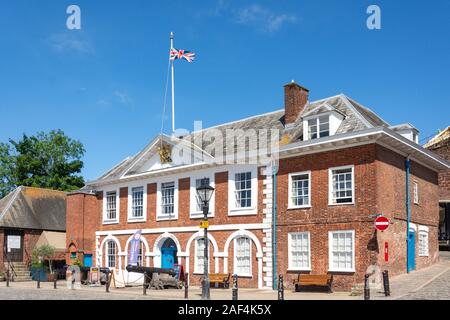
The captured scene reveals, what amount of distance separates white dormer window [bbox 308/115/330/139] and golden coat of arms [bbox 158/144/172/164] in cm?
926

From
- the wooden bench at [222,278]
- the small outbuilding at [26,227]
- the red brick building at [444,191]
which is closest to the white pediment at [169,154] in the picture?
the wooden bench at [222,278]

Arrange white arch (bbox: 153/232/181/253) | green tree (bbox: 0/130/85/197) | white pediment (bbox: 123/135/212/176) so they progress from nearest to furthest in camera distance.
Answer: white pediment (bbox: 123/135/212/176) → white arch (bbox: 153/232/181/253) → green tree (bbox: 0/130/85/197)

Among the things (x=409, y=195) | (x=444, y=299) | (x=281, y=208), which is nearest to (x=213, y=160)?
(x=281, y=208)

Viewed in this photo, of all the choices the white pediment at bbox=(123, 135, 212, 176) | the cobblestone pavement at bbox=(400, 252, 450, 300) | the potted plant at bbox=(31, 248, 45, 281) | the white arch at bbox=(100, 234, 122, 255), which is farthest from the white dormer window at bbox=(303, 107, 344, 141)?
the potted plant at bbox=(31, 248, 45, 281)

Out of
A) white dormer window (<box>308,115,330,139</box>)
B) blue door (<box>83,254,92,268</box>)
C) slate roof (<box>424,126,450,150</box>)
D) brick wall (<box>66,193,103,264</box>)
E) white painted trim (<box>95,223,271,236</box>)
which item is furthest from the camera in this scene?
slate roof (<box>424,126,450,150</box>)

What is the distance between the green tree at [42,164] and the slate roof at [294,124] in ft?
66.7

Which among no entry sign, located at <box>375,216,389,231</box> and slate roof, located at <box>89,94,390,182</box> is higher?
slate roof, located at <box>89,94,390,182</box>

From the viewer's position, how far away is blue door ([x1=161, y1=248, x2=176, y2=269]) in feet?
105

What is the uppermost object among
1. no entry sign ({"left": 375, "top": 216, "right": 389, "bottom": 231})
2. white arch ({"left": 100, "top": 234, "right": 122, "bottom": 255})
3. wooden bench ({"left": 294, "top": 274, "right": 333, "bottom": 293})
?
no entry sign ({"left": 375, "top": 216, "right": 389, "bottom": 231})

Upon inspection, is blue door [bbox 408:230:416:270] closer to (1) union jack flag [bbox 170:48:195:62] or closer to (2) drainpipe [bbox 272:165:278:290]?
(2) drainpipe [bbox 272:165:278:290]

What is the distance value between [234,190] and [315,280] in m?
6.52

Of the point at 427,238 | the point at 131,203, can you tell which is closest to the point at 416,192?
the point at 427,238

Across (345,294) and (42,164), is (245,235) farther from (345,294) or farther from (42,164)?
(42,164)

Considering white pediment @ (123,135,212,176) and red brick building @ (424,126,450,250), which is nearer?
white pediment @ (123,135,212,176)
